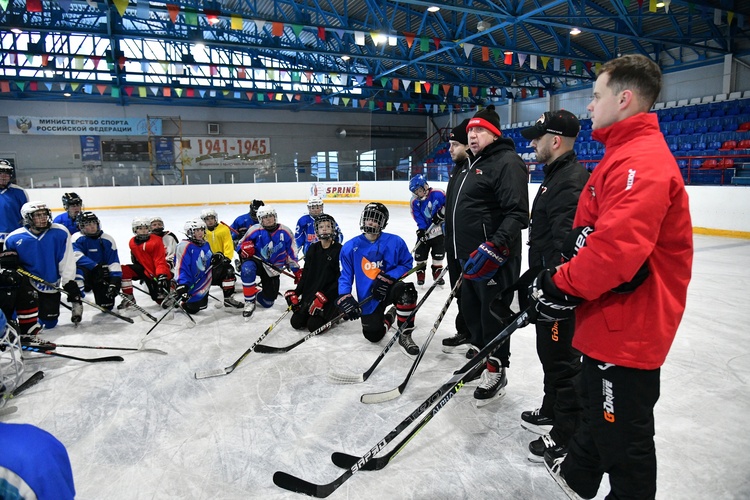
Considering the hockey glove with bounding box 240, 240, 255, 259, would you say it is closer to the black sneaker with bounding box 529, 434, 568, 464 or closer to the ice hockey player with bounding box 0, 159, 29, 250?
the ice hockey player with bounding box 0, 159, 29, 250

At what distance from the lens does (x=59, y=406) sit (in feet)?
8.14

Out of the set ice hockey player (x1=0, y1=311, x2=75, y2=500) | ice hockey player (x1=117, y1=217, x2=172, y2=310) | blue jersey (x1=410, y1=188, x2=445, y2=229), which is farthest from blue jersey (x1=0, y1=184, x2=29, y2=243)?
ice hockey player (x1=0, y1=311, x2=75, y2=500)

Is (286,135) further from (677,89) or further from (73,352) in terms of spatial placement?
(73,352)

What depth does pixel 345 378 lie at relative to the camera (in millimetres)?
2734

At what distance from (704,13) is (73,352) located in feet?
47.1

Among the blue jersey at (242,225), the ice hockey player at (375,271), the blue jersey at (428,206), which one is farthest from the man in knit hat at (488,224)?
the blue jersey at (242,225)

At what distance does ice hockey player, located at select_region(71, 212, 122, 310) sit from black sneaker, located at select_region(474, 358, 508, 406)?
3.24m

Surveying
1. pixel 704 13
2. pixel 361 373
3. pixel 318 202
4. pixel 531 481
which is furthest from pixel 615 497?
pixel 704 13

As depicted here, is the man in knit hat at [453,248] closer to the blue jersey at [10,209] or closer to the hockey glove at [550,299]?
the hockey glove at [550,299]

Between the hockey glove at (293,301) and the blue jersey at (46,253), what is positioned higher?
the blue jersey at (46,253)

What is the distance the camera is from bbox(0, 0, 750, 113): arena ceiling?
35.3 ft

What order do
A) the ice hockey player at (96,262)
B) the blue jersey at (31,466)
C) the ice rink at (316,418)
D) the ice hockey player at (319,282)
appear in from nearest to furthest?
the blue jersey at (31,466), the ice rink at (316,418), the ice hockey player at (319,282), the ice hockey player at (96,262)

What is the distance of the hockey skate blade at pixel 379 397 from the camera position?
2.46 metres

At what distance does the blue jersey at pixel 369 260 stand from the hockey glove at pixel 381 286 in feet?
0.74
